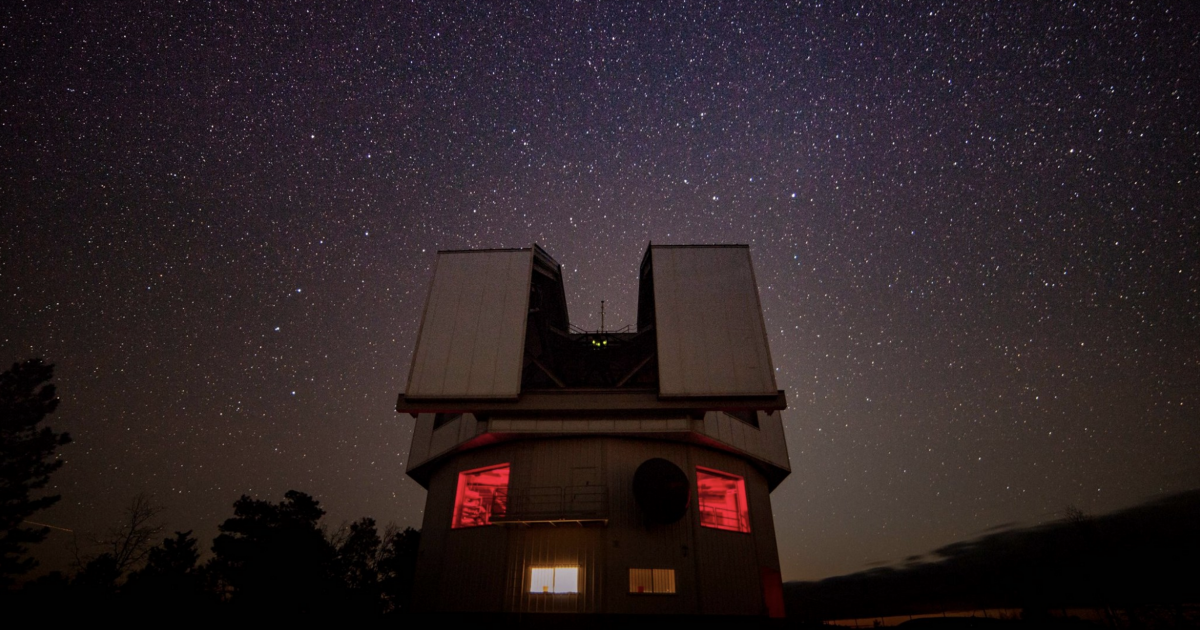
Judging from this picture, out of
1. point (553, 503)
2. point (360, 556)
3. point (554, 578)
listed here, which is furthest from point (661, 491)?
point (360, 556)

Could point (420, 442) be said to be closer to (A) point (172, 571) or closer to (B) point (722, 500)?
(B) point (722, 500)

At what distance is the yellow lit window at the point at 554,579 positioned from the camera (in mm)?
16688

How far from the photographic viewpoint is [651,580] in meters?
16.8

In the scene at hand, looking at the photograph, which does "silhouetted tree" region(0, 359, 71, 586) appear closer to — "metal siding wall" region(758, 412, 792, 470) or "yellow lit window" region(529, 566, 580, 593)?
"yellow lit window" region(529, 566, 580, 593)

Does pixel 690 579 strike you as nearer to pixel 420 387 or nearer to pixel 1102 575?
pixel 420 387

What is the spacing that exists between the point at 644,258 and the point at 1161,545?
147ft

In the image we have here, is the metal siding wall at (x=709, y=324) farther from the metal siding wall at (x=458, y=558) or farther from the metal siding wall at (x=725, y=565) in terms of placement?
Result: the metal siding wall at (x=458, y=558)

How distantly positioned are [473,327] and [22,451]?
100 feet

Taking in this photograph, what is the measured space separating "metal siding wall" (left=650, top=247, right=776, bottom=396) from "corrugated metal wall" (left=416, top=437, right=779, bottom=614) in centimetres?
407

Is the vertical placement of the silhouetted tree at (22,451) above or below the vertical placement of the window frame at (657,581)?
above

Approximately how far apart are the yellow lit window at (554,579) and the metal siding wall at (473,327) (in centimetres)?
620

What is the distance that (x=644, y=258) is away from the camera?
20812 millimetres

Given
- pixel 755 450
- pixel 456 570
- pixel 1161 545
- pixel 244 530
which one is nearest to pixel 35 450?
pixel 244 530

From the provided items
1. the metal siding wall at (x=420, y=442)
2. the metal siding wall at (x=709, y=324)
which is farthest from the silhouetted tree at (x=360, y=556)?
the metal siding wall at (x=709, y=324)
